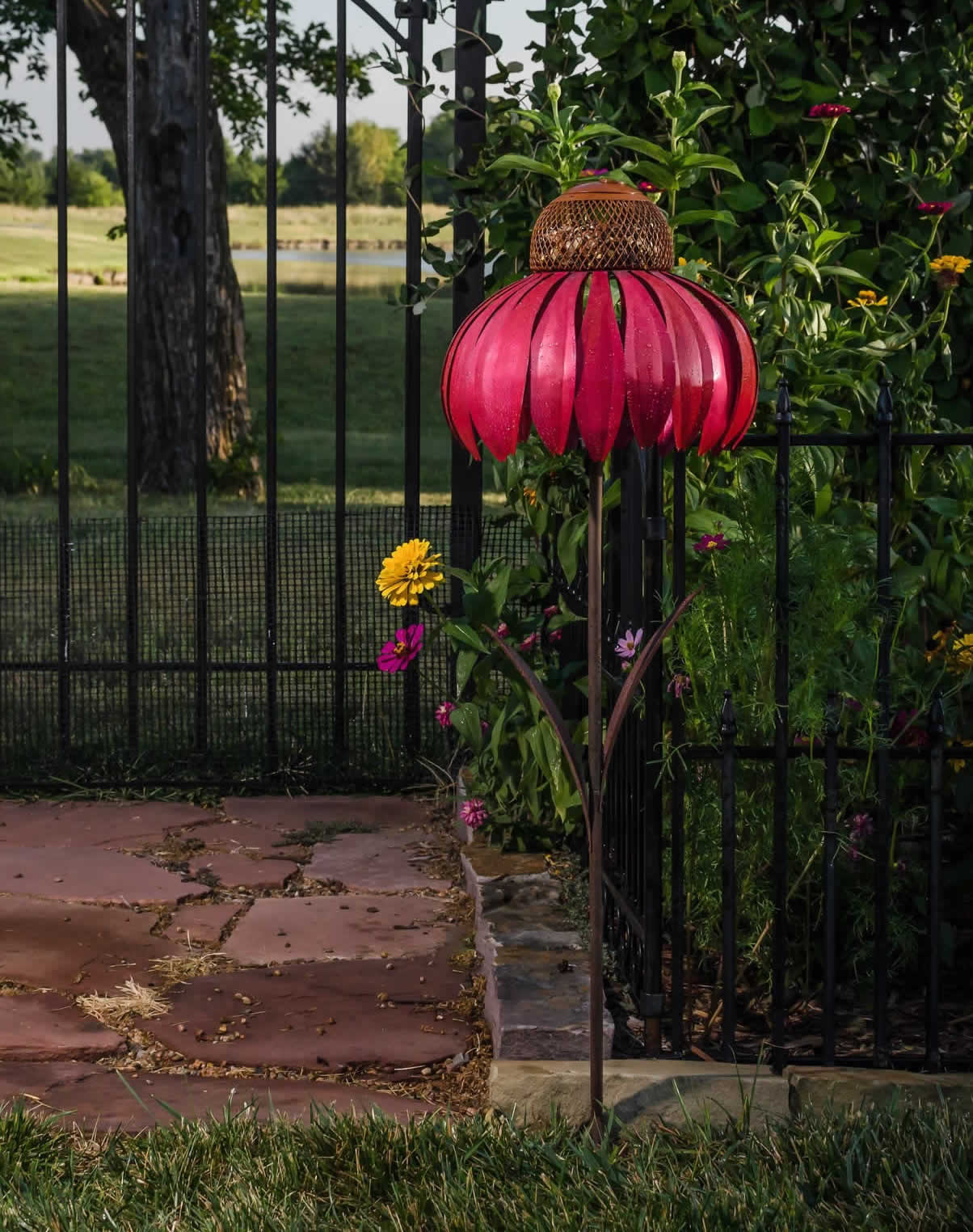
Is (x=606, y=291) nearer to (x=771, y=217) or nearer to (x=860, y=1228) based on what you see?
(x=860, y=1228)

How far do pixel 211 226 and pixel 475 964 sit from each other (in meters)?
9.58

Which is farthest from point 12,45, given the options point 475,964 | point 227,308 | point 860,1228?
point 860,1228

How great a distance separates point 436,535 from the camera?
5191 millimetres

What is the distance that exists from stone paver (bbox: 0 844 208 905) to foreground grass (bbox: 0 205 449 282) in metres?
22.9

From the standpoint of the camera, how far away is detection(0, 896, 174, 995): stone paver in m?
3.53

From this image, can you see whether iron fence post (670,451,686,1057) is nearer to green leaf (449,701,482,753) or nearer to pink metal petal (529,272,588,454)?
pink metal petal (529,272,588,454)

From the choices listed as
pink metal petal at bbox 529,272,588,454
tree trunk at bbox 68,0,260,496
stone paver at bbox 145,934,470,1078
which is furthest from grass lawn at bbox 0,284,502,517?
pink metal petal at bbox 529,272,588,454

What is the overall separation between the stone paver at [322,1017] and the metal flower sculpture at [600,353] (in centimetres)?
96

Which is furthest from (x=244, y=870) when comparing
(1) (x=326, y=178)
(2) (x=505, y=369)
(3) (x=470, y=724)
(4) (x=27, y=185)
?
(4) (x=27, y=185)

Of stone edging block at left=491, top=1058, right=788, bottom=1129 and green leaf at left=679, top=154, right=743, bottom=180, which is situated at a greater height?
green leaf at left=679, top=154, right=743, bottom=180

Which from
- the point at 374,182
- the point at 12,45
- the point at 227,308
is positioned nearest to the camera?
the point at 227,308

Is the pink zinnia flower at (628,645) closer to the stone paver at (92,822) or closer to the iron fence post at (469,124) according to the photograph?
the iron fence post at (469,124)

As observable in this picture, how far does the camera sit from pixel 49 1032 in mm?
3244

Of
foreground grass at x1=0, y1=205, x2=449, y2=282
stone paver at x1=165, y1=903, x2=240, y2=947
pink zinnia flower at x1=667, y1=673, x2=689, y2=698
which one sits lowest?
stone paver at x1=165, y1=903, x2=240, y2=947
